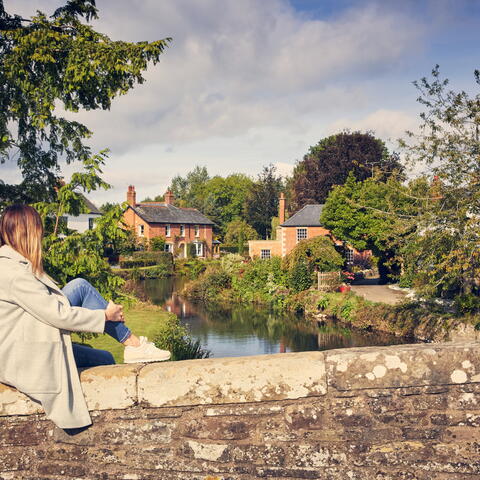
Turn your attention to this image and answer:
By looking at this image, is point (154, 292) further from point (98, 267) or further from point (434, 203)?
point (98, 267)

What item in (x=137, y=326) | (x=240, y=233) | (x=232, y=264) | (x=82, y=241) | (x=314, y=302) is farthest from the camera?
(x=240, y=233)

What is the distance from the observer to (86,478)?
313 cm

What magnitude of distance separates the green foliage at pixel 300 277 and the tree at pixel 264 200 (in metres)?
29.7

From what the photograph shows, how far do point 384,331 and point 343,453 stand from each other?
1940cm

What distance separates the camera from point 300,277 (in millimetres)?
29484

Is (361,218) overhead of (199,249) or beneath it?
overhead

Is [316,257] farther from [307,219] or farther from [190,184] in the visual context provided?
[190,184]

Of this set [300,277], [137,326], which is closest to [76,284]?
[137,326]

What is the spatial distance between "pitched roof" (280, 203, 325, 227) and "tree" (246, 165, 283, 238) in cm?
1830

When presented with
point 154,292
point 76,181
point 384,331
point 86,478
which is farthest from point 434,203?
point 154,292

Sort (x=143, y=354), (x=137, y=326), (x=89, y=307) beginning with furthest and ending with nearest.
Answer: (x=137, y=326) → (x=143, y=354) → (x=89, y=307)

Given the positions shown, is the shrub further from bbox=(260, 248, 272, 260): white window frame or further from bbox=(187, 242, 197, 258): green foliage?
bbox=(260, 248, 272, 260): white window frame

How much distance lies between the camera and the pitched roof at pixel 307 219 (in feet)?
129

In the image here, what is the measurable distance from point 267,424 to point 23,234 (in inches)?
77.0
